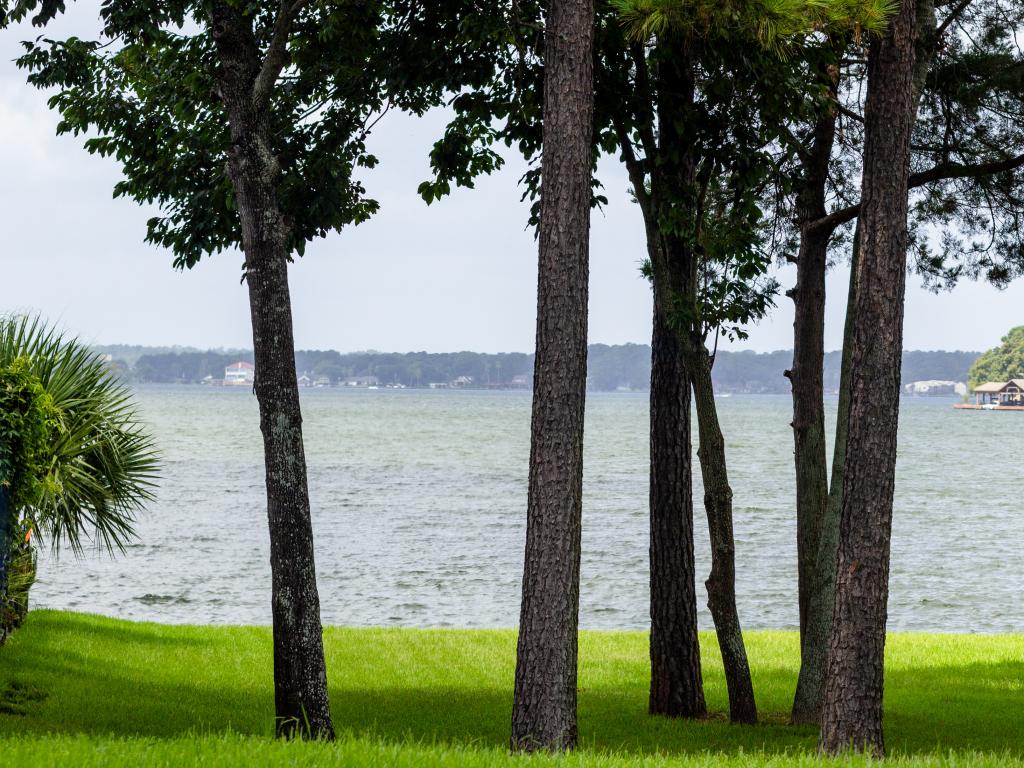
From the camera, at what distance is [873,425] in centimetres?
707

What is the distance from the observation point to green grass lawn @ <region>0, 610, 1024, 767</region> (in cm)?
539

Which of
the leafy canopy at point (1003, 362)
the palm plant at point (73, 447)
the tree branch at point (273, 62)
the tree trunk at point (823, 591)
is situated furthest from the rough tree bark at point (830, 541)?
the leafy canopy at point (1003, 362)

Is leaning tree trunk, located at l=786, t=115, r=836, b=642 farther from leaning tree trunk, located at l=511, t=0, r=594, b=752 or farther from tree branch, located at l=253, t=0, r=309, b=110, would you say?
tree branch, located at l=253, t=0, r=309, b=110

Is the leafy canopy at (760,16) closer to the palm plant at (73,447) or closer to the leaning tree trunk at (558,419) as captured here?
Result: the leaning tree trunk at (558,419)

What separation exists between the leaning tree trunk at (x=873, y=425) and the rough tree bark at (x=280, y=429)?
365cm

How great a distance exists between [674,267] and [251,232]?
3.73 m

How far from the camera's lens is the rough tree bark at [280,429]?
8.16 meters

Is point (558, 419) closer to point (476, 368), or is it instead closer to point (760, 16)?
point (760, 16)

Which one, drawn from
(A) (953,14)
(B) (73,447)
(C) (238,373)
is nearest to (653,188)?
(A) (953,14)

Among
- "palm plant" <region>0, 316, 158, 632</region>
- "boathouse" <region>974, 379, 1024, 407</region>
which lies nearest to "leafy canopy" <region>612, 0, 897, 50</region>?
"palm plant" <region>0, 316, 158, 632</region>

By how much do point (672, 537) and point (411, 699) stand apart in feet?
9.92

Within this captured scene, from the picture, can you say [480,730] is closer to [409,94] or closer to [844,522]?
[844,522]

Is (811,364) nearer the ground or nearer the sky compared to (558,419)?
nearer the sky

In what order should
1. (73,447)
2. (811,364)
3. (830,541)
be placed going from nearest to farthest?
(830,541)
(811,364)
(73,447)
